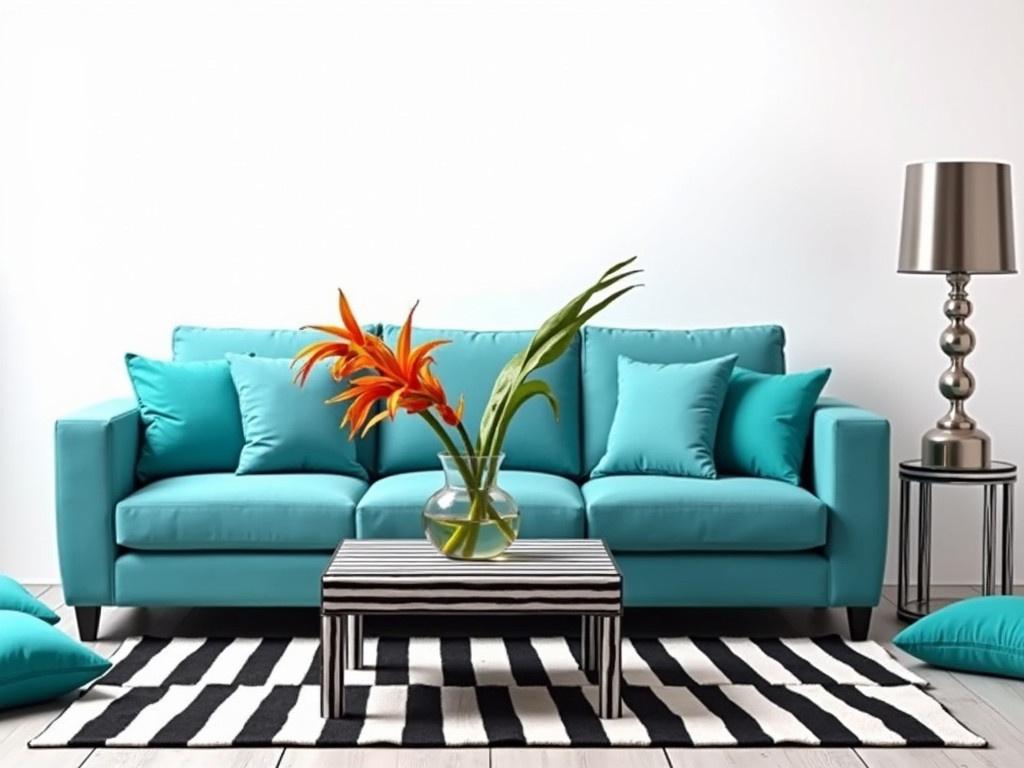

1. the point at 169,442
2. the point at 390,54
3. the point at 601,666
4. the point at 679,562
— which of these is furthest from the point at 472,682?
the point at 390,54

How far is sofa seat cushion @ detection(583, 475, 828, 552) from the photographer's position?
429 cm

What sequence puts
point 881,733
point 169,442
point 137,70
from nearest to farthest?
point 881,733 < point 169,442 < point 137,70

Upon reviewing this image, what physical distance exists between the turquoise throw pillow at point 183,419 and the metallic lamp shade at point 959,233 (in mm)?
2279

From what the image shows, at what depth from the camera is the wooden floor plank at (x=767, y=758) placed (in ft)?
10.4

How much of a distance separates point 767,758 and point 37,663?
1.72 metres

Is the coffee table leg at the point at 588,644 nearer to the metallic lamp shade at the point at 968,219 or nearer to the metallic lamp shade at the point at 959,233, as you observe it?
the metallic lamp shade at the point at 959,233

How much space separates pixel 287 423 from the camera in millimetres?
4637

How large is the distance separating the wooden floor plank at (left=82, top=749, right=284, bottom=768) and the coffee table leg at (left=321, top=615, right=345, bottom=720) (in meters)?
0.24

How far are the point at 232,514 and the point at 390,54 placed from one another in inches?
74.5

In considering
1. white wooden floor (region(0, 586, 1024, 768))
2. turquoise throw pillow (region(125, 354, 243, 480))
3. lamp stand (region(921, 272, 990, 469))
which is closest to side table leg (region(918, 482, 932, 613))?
lamp stand (region(921, 272, 990, 469))

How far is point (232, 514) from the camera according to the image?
427cm

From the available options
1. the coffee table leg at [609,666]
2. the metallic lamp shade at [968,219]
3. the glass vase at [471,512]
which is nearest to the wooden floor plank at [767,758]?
the coffee table leg at [609,666]

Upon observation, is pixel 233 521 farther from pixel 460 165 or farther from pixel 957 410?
pixel 957 410

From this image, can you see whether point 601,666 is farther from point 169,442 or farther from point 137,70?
point 137,70
